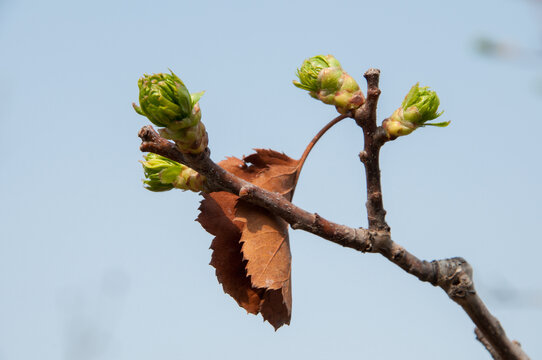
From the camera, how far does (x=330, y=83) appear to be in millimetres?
1980

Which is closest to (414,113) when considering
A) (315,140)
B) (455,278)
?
(315,140)

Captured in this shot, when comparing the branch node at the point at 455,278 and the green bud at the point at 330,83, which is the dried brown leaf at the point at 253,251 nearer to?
the green bud at the point at 330,83

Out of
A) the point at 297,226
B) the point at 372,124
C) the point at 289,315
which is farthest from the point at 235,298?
the point at 372,124

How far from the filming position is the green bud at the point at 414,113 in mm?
1912

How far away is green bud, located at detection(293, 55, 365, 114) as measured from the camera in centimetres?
195

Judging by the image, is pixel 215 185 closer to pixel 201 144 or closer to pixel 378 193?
pixel 201 144

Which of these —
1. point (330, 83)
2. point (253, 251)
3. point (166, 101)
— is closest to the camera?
point (166, 101)

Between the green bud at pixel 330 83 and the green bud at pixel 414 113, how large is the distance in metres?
0.11

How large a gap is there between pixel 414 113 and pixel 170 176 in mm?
695

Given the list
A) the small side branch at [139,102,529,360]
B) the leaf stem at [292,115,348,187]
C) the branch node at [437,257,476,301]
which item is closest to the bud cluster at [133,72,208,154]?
the small side branch at [139,102,529,360]

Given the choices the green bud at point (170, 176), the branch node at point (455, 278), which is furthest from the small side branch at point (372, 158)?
the green bud at point (170, 176)

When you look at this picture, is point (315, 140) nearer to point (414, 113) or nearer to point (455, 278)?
point (414, 113)

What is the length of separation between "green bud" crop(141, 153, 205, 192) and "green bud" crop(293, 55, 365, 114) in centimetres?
43

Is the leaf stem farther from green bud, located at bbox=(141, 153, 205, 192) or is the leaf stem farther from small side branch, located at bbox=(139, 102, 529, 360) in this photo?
green bud, located at bbox=(141, 153, 205, 192)
